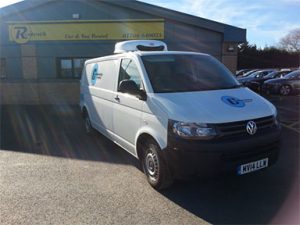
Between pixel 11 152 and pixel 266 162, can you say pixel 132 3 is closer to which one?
pixel 11 152

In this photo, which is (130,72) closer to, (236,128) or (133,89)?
(133,89)

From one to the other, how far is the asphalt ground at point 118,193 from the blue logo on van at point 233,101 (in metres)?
1.14

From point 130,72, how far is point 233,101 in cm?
185

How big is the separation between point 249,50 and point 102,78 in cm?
4387

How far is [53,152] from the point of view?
6.89 m

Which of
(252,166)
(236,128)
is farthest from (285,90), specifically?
(236,128)

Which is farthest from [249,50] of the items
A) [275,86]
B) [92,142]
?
[92,142]

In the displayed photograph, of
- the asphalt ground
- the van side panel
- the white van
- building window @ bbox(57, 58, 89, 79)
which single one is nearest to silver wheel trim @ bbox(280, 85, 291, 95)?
building window @ bbox(57, 58, 89, 79)

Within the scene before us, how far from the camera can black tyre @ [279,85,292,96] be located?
18.1 metres

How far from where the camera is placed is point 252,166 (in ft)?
14.2

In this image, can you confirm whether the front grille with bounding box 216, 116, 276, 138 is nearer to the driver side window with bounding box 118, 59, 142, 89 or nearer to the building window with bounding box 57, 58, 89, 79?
the driver side window with bounding box 118, 59, 142, 89

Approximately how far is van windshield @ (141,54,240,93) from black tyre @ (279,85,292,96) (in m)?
13.8

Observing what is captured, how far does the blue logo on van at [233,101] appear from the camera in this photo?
4.46m

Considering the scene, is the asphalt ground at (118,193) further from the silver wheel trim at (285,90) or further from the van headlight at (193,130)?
the silver wheel trim at (285,90)
